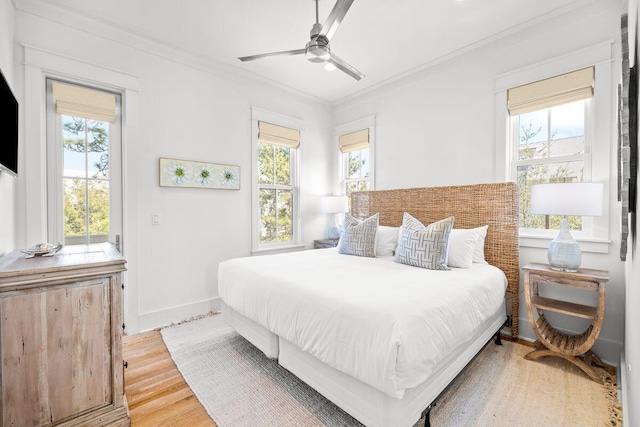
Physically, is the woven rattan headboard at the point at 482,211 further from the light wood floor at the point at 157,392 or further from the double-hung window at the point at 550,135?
the light wood floor at the point at 157,392

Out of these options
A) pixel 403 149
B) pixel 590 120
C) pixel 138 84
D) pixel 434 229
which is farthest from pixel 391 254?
pixel 138 84

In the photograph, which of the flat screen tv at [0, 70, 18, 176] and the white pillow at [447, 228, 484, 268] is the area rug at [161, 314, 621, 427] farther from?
the flat screen tv at [0, 70, 18, 176]

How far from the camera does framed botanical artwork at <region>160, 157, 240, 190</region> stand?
9.96ft

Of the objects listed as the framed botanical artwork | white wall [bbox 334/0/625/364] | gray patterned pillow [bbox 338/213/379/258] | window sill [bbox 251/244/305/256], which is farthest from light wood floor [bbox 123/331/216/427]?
white wall [bbox 334/0/625/364]

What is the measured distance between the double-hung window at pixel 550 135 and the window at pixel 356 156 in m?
1.80

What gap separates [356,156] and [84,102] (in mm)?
3409

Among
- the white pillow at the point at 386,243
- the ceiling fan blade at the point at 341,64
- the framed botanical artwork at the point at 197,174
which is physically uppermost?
the ceiling fan blade at the point at 341,64

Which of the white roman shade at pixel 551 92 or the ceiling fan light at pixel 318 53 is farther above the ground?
the ceiling fan light at pixel 318 53

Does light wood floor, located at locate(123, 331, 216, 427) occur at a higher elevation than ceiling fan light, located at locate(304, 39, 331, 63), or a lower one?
lower

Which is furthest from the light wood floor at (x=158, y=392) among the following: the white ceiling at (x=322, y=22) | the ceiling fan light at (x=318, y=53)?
the white ceiling at (x=322, y=22)

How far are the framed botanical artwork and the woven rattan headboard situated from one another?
2.06m

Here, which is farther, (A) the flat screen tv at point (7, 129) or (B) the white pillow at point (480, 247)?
(B) the white pillow at point (480, 247)

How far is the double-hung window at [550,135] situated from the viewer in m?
2.44

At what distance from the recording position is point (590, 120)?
2.40 m
